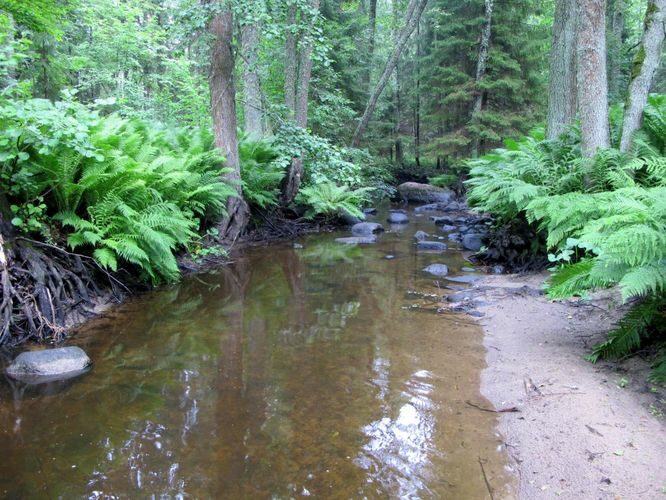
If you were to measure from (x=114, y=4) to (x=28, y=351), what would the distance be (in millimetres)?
16853

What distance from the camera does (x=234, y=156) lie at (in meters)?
9.36

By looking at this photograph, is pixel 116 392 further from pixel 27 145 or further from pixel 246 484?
pixel 27 145

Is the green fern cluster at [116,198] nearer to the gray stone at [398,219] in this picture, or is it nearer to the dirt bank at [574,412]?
the dirt bank at [574,412]

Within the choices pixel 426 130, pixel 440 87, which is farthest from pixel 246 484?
pixel 426 130

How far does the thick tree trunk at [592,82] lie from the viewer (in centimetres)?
596

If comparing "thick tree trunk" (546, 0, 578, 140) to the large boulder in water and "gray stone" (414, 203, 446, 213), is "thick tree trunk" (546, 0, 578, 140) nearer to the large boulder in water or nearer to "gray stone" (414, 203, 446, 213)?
"gray stone" (414, 203, 446, 213)

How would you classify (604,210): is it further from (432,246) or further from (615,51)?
(615,51)

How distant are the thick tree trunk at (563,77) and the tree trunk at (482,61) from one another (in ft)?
24.0

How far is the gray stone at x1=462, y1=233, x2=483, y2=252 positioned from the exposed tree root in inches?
264

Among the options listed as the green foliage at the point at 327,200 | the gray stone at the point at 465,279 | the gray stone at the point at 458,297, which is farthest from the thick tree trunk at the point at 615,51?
the gray stone at the point at 458,297

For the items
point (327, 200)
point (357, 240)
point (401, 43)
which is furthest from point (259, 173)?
point (401, 43)

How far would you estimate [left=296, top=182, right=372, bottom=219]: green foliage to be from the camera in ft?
37.9

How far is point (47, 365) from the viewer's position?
3.88m

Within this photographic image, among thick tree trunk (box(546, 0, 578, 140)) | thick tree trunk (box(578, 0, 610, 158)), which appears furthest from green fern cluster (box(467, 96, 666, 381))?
thick tree trunk (box(546, 0, 578, 140))
